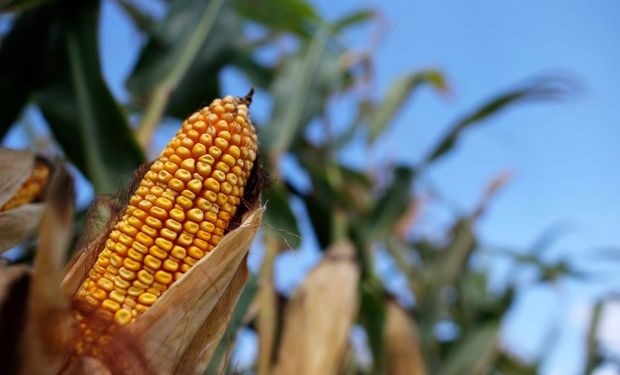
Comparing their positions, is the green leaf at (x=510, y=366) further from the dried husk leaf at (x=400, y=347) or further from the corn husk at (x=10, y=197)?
the corn husk at (x=10, y=197)

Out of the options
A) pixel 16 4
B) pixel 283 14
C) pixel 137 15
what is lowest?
pixel 16 4

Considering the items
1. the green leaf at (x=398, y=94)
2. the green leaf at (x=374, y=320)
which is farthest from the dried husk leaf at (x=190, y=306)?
the green leaf at (x=398, y=94)

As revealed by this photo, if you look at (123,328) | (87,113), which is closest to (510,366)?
(87,113)

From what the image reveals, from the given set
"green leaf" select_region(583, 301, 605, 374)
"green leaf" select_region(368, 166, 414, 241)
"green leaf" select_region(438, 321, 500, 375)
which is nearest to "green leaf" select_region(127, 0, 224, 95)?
"green leaf" select_region(368, 166, 414, 241)

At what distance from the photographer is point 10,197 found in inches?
32.3

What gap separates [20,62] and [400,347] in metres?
1.31

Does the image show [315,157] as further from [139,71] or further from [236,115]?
[236,115]

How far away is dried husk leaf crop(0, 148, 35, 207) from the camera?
2.70 ft

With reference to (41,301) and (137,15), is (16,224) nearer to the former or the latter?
(41,301)

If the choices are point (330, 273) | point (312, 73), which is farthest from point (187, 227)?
point (312, 73)

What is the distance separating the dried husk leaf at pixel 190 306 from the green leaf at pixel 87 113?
721 millimetres

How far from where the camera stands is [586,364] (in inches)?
101

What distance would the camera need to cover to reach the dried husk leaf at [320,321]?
5.03 feet

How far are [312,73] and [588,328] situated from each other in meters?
1.46
